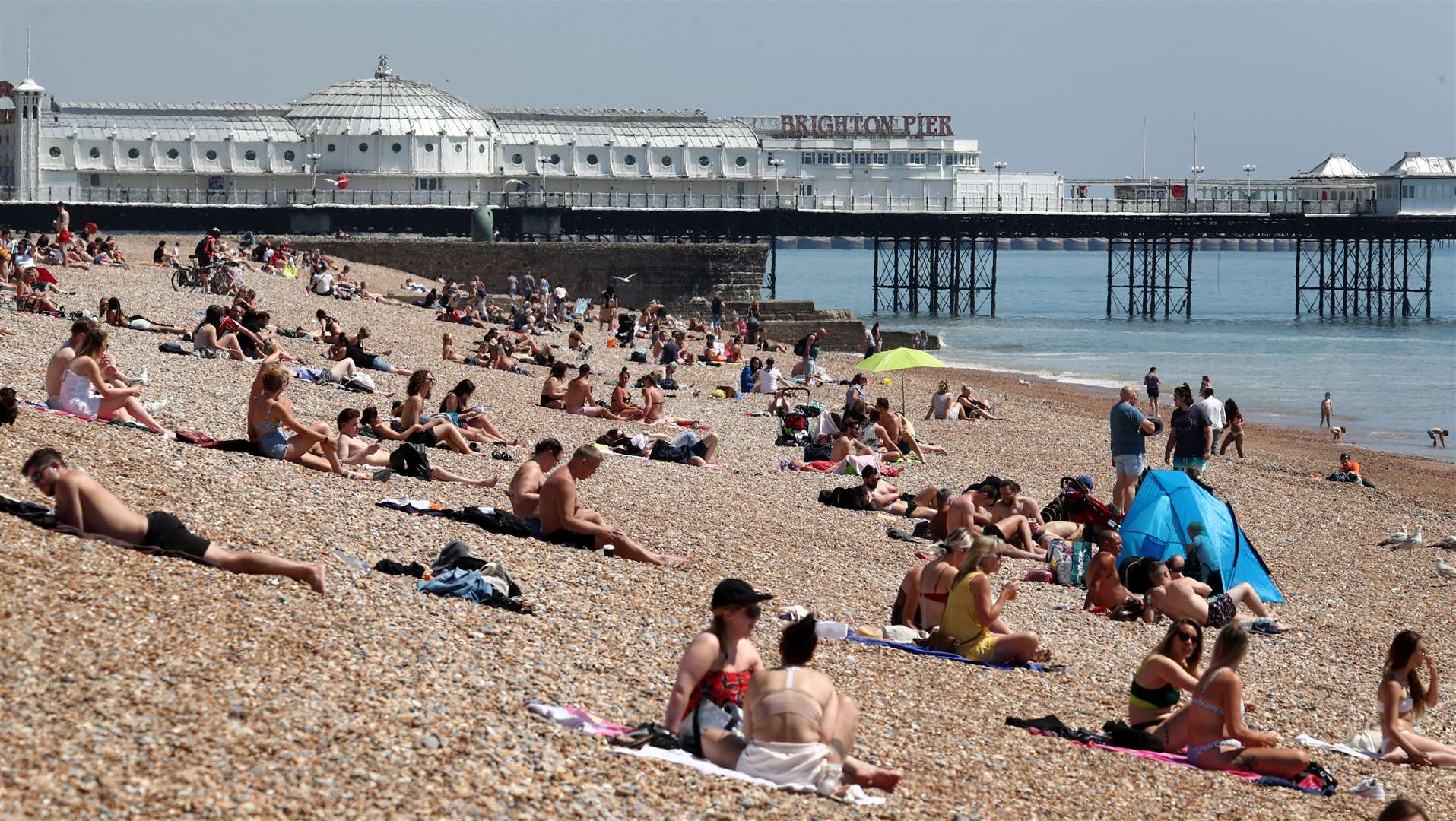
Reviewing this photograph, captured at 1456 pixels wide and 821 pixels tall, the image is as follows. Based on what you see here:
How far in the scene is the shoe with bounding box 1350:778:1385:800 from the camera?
6797 mm

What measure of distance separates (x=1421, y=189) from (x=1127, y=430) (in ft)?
166

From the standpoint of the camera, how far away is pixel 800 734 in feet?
19.1

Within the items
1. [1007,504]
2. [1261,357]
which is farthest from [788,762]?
[1261,357]

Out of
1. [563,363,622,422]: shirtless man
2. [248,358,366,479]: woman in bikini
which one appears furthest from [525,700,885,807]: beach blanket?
[563,363,622,422]: shirtless man

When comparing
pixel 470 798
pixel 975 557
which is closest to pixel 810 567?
pixel 975 557

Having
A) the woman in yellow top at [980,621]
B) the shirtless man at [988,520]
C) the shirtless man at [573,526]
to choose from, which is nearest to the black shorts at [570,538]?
the shirtless man at [573,526]

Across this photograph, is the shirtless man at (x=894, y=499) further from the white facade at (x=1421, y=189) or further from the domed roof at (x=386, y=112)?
the white facade at (x=1421, y=189)

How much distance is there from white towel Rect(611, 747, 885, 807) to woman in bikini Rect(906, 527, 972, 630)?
263 cm

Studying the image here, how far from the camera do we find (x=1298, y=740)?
7695 mm

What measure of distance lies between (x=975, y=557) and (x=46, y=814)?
187 inches

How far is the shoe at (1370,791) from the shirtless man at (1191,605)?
9.00 ft

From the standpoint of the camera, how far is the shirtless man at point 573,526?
947 centimetres


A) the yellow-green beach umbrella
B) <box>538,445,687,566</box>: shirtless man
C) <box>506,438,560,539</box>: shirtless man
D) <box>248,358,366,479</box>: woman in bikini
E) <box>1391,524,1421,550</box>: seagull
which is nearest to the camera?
<box>538,445,687,566</box>: shirtless man

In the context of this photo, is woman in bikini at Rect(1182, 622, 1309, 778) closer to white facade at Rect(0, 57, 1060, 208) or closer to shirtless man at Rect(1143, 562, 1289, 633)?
shirtless man at Rect(1143, 562, 1289, 633)
